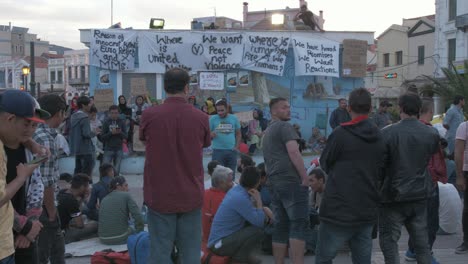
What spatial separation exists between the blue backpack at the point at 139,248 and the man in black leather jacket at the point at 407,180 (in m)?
2.33

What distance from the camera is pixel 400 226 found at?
4.95m

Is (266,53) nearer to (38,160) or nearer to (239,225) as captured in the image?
(239,225)

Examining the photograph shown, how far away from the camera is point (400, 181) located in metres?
4.83

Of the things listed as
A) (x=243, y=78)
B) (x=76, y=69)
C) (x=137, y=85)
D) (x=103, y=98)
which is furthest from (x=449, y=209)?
(x=76, y=69)

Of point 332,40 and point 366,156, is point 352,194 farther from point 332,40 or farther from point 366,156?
point 332,40

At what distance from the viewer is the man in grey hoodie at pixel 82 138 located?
9.94 meters

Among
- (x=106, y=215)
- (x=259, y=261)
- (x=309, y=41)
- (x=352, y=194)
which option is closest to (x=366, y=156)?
(x=352, y=194)

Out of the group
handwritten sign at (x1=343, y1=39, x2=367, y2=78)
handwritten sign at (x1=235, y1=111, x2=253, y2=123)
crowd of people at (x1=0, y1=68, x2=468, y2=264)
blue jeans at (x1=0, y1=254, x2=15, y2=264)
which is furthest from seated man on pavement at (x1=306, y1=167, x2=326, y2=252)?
handwritten sign at (x1=343, y1=39, x2=367, y2=78)

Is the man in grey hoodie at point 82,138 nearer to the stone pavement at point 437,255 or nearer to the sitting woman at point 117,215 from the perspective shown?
the sitting woman at point 117,215

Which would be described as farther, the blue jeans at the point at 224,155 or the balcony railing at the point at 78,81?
the balcony railing at the point at 78,81

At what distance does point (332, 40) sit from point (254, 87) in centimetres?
269

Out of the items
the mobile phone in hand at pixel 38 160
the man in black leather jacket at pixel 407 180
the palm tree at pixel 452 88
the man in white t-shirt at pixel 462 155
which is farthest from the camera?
the palm tree at pixel 452 88

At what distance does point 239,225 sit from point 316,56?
1040cm

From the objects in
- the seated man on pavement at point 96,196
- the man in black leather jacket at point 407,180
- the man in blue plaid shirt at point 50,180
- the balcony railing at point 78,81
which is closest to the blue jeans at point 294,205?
the man in black leather jacket at point 407,180
